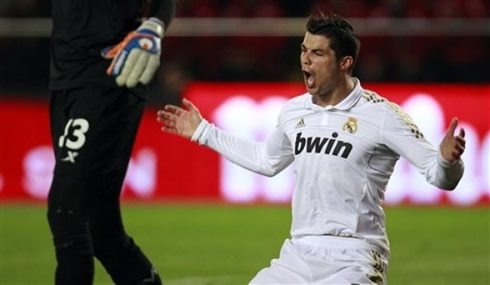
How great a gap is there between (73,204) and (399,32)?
9.77 metres

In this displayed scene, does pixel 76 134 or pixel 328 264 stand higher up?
pixel 76 134

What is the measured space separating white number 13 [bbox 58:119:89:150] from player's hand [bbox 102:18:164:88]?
11.3 inches

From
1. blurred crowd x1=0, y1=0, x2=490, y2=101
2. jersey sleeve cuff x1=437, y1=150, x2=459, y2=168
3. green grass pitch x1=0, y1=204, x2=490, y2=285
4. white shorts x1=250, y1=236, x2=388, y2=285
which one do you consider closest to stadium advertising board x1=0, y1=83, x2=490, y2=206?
green grass pitch x1=0, y1=204, x2=490, y2=285

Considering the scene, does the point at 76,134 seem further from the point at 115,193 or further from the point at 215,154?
the point at 215,154

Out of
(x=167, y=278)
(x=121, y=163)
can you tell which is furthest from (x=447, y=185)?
(x=167, y=278)

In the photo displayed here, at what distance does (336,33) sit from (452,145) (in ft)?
3.03

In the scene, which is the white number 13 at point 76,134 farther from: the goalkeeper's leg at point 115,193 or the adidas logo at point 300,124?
the adidas logo at point 300,124

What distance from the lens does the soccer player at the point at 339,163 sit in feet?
18.1

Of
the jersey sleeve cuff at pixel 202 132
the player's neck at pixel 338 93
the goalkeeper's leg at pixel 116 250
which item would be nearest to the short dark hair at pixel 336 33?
the player's neck at pixel 338 93

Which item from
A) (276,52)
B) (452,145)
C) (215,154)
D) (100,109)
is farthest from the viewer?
(276,52)

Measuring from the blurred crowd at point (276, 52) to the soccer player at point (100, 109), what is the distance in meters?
8.13

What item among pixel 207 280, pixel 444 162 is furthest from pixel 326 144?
pixel 207 280

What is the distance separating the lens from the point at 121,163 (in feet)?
20.5

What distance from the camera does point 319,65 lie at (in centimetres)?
568
